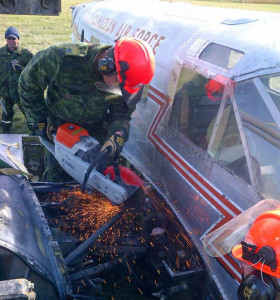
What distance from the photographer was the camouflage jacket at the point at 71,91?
4402 mm

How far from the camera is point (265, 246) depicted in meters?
1.91

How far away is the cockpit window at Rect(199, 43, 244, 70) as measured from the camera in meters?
3.21

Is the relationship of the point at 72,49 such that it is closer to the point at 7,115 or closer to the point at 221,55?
the point at 221,55

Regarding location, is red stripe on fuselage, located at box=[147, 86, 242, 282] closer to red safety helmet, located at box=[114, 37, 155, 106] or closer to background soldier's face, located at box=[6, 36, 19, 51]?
red safety helmet, located at box=[114, 37, 155, 106]

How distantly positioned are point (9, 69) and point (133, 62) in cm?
478

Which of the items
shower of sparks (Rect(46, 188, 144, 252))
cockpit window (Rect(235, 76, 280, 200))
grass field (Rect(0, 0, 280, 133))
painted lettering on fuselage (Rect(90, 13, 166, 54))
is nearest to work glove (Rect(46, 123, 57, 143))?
shower of sparks (Rect(46, 188, 144, 252))

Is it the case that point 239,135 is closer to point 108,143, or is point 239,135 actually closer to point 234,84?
point 234,84

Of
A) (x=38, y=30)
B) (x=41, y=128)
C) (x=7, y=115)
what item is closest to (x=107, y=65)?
(x=41, y=128)

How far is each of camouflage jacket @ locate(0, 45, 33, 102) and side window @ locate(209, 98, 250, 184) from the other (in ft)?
18.6

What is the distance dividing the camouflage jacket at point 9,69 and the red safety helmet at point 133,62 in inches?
174

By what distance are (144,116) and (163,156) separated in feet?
2.50

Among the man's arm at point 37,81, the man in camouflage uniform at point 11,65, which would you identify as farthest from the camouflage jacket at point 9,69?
the man's arm at point 37,81

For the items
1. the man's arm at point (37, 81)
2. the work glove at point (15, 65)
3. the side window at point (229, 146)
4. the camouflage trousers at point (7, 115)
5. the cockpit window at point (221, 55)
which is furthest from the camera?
the camouflage trousers at point (7, 115)

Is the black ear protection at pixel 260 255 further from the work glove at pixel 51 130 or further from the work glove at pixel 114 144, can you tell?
the work glove at pixel 51 130
